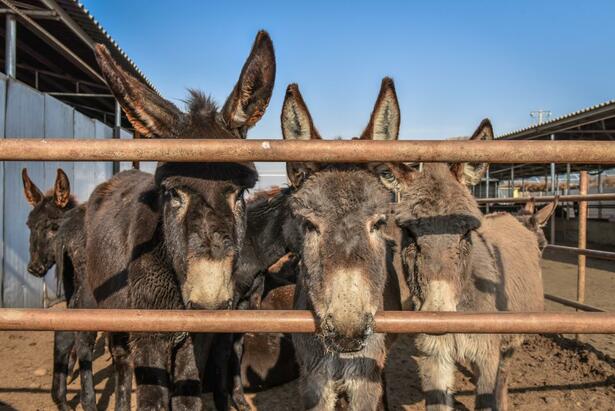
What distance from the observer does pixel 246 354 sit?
5.47 meters

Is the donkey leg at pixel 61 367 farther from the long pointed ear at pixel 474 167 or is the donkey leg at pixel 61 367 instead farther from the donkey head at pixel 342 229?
the long pointed ear at pixel 474 167

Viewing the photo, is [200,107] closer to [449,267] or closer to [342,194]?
[342,194]

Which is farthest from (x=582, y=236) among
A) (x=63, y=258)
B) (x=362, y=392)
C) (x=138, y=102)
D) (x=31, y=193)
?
(x=31, y=193)

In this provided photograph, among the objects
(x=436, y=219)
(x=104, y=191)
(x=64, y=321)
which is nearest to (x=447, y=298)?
(x=436, y=219)

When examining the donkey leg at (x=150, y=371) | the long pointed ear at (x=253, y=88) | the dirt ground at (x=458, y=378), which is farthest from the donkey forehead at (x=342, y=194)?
the dirt ground at (x=458, y=378)

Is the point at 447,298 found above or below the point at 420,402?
above

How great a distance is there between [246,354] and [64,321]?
4118 mm

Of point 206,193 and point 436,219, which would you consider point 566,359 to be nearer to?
point 436,219

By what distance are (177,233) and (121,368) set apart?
1734 mm

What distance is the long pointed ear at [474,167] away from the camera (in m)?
3.26

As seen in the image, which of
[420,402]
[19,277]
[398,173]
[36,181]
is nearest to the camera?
[398,173]

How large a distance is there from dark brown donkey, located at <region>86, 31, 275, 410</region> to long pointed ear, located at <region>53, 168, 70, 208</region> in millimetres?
3072

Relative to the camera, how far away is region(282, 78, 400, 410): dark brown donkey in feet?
6.59

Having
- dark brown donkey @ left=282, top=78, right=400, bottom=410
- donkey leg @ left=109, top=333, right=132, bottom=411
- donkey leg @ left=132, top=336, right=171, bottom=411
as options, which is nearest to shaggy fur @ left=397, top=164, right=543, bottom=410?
dark brown donkey @ left=282, top=78, right=400, bottom=410
